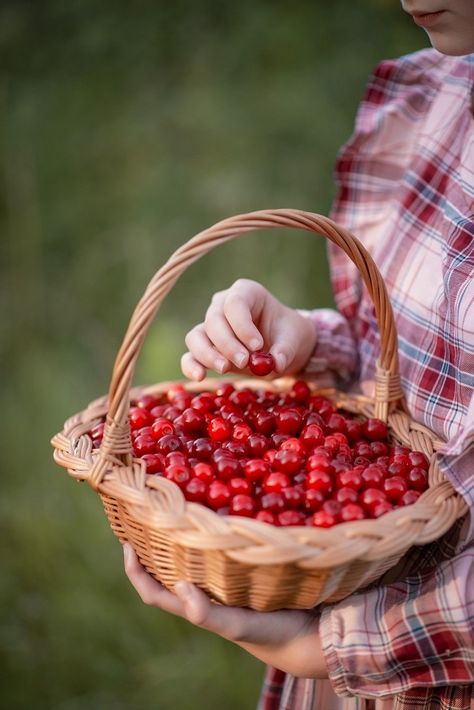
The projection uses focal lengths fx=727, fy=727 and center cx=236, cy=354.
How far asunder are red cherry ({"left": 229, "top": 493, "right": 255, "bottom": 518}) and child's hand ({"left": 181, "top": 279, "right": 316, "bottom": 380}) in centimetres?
19

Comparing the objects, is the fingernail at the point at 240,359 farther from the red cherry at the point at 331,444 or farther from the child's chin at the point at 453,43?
the child's chin at the point at 453,43

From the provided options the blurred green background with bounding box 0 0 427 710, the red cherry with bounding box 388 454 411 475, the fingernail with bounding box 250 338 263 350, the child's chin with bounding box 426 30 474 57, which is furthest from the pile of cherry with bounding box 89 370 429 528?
the blurred green background with bounding box 0 0 427 710

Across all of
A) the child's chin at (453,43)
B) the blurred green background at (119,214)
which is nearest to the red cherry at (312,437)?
the child's chin at (453,43)

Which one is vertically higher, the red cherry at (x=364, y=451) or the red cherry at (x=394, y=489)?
the red cherry at (x=394, y=489)

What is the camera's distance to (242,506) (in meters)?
0.76

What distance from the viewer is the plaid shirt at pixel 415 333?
76 cm

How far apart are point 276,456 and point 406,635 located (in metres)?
0.24

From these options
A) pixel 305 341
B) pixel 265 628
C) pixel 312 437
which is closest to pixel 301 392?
pixel 305 341

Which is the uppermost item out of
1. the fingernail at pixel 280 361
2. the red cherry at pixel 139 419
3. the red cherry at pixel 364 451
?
the fingernail at pixel 280 361

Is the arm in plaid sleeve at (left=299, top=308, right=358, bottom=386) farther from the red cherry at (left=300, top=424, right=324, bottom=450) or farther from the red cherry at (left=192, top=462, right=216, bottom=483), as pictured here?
the red cherry at (left=192, top=462, right=216, bottom=483)

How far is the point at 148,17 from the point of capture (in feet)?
6.94

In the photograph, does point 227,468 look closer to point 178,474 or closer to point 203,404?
point 178,474

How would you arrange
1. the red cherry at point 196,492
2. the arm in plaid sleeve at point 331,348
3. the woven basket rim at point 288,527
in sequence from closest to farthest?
the woven basket rim at point 288,527
the red cherry at point 196,492
the arm in plaid sleeve at point 331,348

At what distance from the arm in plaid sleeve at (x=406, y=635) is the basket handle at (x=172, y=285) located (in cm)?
30
